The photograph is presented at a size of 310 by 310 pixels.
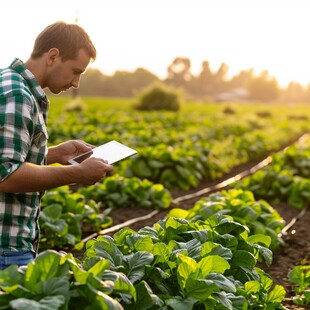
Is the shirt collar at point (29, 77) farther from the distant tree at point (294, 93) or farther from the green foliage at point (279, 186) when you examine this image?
the distant tree at point (294, 93)

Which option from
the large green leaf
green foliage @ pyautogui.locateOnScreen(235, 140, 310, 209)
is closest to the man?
the large green leaf

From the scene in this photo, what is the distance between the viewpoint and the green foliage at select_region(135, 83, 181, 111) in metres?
39.1

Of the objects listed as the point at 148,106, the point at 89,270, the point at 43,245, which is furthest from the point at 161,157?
the point at 148,106

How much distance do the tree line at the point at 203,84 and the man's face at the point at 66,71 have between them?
85.5m

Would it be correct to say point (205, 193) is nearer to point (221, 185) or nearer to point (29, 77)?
point (221, 185)

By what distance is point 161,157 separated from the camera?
10.9 metres

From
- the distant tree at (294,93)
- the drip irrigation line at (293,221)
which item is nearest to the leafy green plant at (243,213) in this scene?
the drip irrigation line at (293,221)

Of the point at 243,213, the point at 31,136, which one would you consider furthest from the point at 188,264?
the point at 243,213

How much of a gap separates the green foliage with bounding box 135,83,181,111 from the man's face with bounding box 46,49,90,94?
35.8m

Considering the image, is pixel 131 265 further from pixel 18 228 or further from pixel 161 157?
pixel 161 157

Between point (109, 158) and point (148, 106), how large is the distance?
35815mm

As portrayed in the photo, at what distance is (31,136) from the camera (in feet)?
10.1

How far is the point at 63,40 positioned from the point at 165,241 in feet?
4.99

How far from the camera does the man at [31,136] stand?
2.94 metres
